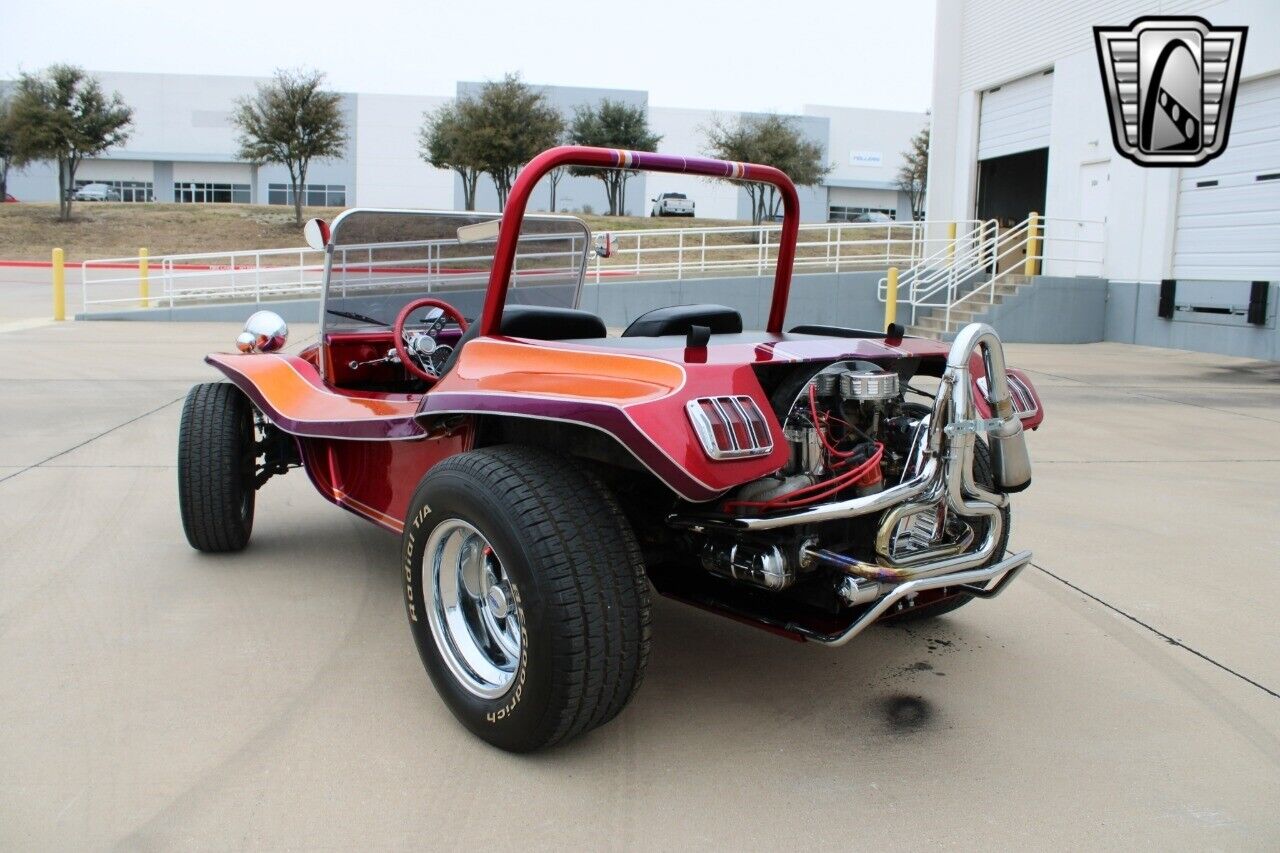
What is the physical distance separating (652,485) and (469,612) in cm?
64

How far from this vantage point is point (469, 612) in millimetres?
3148

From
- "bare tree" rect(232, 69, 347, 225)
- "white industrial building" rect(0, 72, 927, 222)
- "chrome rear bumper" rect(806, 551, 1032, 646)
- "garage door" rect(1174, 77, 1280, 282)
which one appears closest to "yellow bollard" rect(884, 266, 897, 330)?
"garage door" rect(1174, 77, 1280, 282)

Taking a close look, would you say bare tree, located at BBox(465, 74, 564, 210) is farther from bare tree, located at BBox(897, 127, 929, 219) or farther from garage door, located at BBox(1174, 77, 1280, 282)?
garage door, located at BBox(1174, 77, 1280, 282)

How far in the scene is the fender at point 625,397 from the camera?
8.32ft

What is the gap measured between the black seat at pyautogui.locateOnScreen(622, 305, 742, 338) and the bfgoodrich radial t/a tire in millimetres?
917

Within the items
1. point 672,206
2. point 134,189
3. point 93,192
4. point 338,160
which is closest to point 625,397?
point 672,206

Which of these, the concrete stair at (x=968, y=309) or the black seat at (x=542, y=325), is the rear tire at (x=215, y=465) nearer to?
the black seat at (x=542, y=325)

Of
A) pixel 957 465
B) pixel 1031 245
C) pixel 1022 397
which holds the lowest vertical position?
pixel 957 465

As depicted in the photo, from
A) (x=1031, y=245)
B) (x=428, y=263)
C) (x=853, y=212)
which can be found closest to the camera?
(x=428, y=263)

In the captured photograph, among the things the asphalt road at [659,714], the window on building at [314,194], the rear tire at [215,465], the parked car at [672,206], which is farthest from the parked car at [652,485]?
the window on building at [314,194]

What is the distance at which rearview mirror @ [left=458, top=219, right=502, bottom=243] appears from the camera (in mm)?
4188

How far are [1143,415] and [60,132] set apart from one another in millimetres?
36521

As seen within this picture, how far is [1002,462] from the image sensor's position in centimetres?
293

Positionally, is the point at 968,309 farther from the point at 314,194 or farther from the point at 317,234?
the point at 314,194
